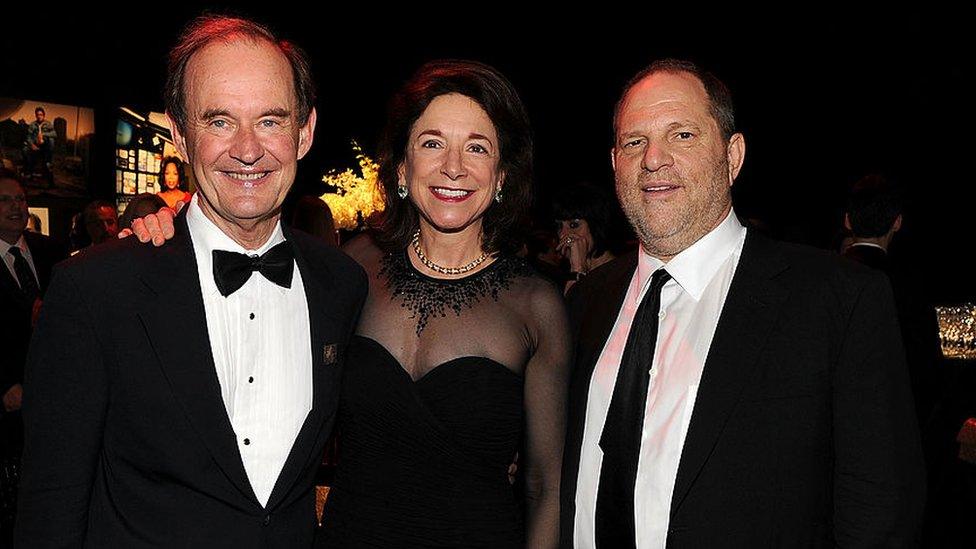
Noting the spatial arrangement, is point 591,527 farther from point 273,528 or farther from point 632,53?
point 632,53

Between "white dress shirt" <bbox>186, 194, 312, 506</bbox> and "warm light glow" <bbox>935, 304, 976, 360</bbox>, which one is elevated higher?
"warm light glow" <bbox>935, 304, 976, 360</bbox>

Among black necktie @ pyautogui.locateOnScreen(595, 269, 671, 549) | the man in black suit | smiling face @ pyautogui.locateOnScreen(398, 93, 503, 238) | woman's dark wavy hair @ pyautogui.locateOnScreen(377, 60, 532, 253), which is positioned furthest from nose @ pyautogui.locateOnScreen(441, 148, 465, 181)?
the man in black suit

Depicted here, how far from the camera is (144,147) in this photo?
1002 cm

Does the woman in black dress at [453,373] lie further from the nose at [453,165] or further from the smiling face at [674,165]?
the smiling face at [674,165]

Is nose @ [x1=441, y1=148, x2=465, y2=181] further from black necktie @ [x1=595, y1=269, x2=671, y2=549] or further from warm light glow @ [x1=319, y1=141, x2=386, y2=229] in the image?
warm light glow @ [x1=319, y1=141, x2=386, y2=229]

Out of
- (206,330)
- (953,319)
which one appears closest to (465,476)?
(206,330)

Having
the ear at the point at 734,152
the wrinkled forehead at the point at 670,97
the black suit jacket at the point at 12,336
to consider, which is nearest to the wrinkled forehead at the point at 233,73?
the wrinkled forehead at the point at 670,97

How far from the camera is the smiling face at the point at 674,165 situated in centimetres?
232

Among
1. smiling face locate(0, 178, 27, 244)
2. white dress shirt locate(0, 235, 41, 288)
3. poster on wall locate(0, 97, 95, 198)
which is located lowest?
white dress shirt locate(0, 235, 41, 288)

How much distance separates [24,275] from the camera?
19.1 ft

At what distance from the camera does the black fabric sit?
8.52ft

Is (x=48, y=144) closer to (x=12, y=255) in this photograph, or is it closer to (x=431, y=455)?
(x=12, y=255)

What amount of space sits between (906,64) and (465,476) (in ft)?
30.6

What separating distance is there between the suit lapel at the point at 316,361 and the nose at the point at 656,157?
3.28 feet
